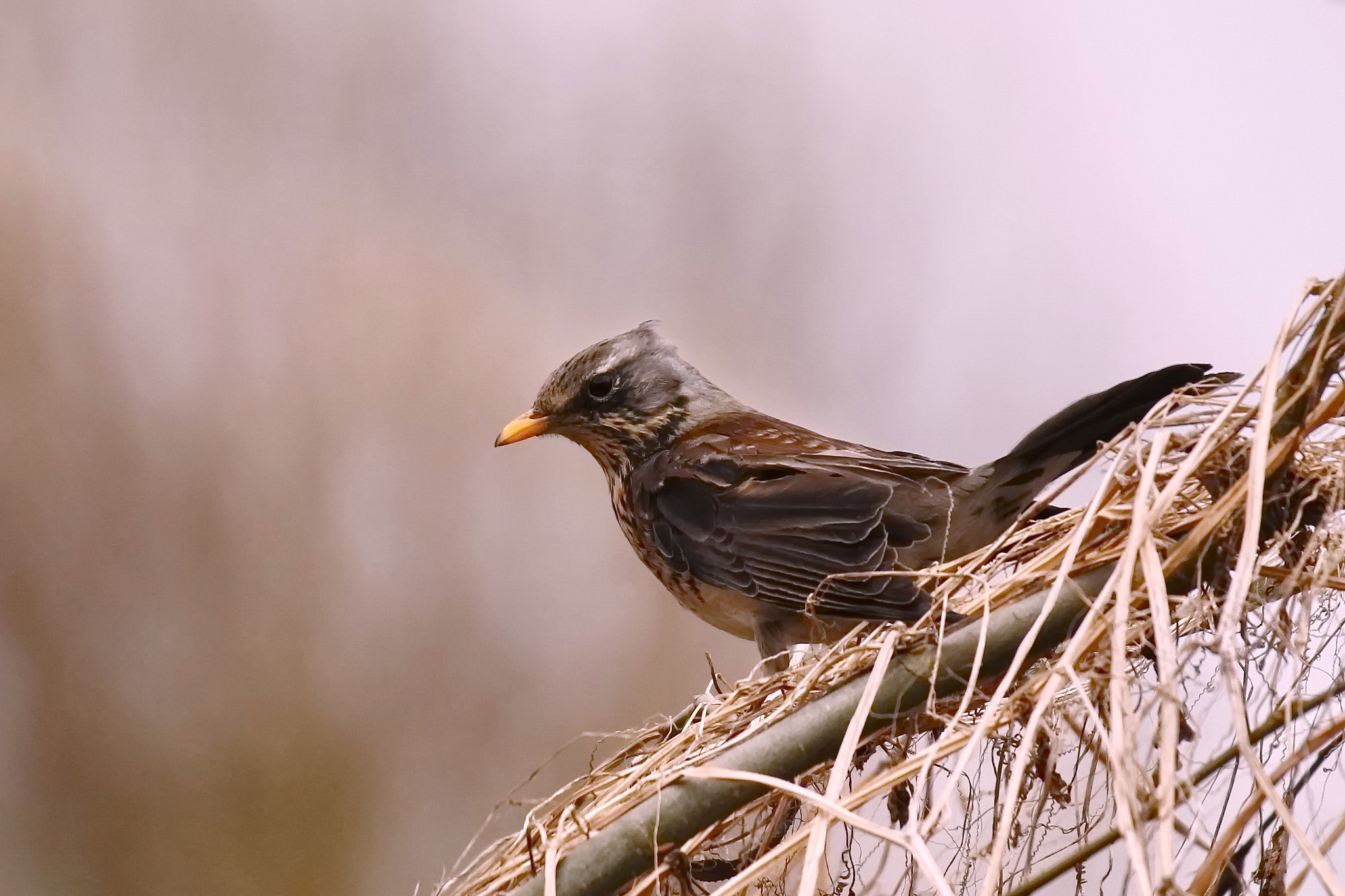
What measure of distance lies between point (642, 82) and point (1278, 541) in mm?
1283

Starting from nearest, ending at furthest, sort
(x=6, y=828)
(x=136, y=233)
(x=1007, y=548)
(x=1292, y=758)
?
(x=1292, y=758) → (x=1007, y=548) → (x=6, y=828) → (x=136, y=233)

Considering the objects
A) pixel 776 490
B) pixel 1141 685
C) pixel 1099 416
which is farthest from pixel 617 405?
pixel 1141 685

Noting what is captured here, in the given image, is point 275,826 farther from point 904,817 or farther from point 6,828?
point 904,817

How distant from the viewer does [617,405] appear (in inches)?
54.0

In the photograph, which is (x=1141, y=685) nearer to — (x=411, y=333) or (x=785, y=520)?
(x=785, y=520)

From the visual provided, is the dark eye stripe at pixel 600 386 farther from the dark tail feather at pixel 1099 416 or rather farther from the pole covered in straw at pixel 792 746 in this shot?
the pole covered in straw at pixel 792 746

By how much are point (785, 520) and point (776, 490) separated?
0.04 metres

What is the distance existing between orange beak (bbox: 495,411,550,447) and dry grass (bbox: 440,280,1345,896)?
499 millimetres

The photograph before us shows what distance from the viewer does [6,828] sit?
151 centimetres

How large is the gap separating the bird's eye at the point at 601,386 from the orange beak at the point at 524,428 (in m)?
0.07

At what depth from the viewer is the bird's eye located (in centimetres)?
136

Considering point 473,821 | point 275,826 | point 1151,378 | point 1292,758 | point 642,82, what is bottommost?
point 473,821

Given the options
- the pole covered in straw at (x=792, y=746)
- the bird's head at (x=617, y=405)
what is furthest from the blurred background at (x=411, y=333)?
the pole covered in straw at (x=792, y=746)

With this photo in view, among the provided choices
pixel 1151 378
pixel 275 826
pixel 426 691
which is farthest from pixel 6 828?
pixel 1151 378
